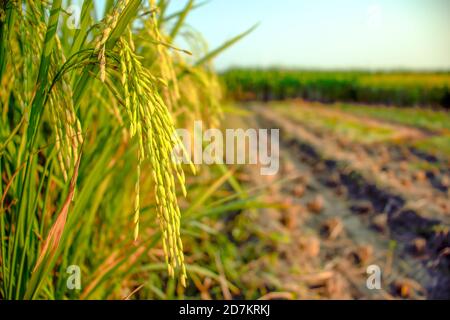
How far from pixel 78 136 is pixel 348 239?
319cm

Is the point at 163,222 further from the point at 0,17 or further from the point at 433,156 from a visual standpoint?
the point at 433,156

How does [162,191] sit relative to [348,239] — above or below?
above

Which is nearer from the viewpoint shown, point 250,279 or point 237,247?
point 250,279

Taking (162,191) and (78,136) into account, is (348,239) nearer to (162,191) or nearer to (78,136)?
(78,136)

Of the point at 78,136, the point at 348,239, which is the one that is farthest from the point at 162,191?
the point at 348,239

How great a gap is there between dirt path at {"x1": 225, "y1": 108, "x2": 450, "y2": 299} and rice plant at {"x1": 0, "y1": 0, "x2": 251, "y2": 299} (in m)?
0.77

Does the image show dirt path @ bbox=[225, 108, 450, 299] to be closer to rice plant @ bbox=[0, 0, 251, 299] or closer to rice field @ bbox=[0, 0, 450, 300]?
rice field @ bbox=[0, 0, 450, 300]

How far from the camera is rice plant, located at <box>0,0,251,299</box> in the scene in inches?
33.8

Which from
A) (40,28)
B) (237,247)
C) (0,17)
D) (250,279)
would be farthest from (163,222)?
(237,247)

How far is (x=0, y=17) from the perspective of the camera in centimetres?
123

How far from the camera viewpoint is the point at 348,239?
388cm

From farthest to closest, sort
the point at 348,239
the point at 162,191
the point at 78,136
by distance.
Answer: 1. the point at 348,239
2. the point at 78,136
3. the point at 162,191
